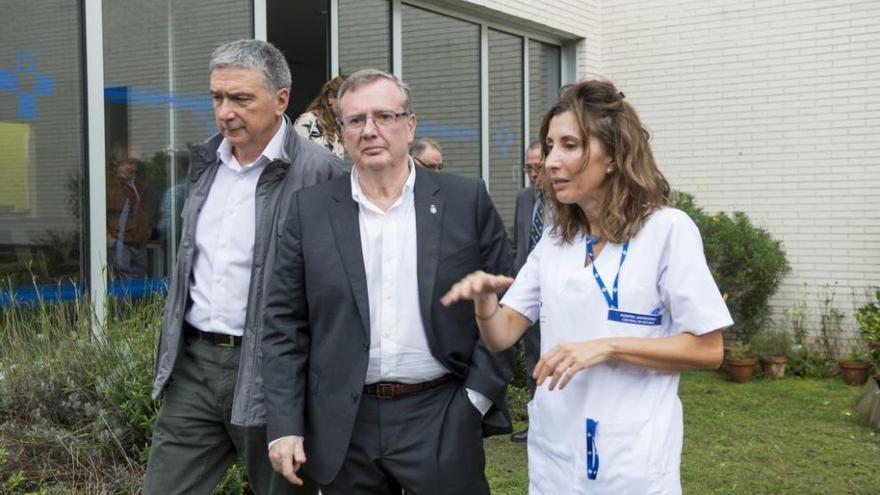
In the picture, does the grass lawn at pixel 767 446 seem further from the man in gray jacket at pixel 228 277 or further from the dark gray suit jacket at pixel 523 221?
the man in gray jacket at pixel 228 277

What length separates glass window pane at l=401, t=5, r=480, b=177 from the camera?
9945 millimetres

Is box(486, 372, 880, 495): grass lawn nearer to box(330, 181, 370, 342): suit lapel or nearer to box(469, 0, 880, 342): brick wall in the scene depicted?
box(469, 0, 880, 342): brick wall

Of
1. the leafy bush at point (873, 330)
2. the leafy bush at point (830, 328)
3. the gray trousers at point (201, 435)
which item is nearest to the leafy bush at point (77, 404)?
the gray trousers at point (201, 435)

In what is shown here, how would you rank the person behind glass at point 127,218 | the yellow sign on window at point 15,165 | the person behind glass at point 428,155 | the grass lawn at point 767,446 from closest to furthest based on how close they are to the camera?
the grass lawn at point 767,446, the yellow sign on window at point 15,165, the person behind glass at point 127,218, the person behind glass at point 428,155

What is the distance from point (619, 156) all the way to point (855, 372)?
849 centimetres

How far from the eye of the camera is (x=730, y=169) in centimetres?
1160

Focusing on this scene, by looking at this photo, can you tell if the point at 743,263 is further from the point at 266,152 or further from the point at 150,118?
the point at 266,152

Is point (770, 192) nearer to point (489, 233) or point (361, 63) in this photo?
point (361, 63)

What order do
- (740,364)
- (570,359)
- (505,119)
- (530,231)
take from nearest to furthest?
1. (570,359)
2. (530,231)
3. (740,364)
4. (505,119)

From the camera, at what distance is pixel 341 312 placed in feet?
10.2

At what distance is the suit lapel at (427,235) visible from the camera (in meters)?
3.11

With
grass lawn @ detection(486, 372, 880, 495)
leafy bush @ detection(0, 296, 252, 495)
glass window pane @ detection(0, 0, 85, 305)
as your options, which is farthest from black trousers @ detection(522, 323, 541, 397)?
glass window pane @ detection(0, 0, 85, 305)

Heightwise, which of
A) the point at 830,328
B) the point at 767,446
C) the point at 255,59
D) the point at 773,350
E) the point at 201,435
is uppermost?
the point at 255,59

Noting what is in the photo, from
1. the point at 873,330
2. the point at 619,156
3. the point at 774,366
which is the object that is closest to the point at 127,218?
the point at 619,156
